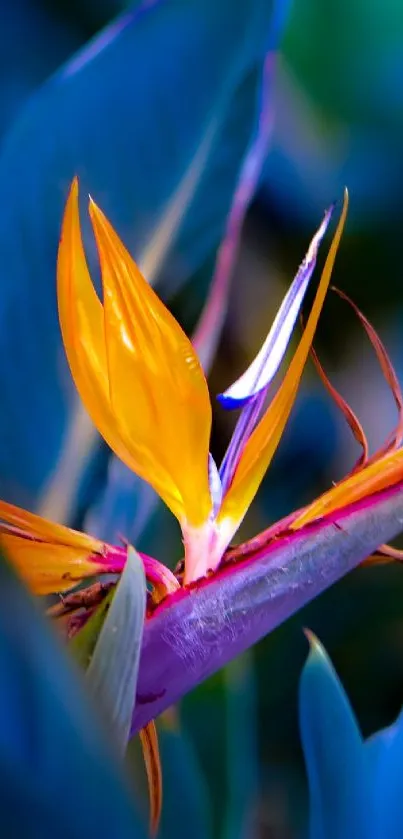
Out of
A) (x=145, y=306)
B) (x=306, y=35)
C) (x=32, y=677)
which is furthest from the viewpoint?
(x=306, y=35)

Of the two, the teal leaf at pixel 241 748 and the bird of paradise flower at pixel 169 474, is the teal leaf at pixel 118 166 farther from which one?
the teal leaf at pixel 241 748

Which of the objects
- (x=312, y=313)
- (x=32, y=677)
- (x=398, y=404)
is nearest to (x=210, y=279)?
(x=312, y=313)

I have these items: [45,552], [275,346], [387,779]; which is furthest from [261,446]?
[387,779]

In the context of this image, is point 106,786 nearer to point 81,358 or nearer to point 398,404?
point 81,358

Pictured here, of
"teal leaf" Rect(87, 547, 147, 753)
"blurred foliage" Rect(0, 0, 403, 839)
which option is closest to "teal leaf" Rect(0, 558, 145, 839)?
"teal leaf" Rect(87, 547, 147, 753)

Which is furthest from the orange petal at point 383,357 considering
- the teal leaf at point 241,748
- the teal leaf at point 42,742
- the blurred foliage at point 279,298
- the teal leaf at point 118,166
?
the teal leaf at point 42,742

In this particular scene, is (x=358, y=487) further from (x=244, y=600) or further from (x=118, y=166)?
(x=118, y=166)
